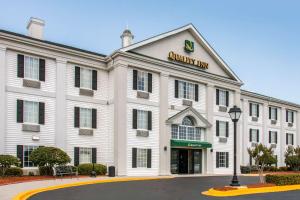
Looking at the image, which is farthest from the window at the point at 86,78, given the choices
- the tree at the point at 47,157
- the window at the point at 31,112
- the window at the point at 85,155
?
the tree at the point at 47,157

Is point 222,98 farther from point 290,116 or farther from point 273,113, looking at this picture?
point 290,116

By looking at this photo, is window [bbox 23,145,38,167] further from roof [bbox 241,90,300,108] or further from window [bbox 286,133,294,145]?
window [bbox 286,133,294,145]

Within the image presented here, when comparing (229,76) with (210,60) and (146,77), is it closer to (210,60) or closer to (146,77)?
(210,60)

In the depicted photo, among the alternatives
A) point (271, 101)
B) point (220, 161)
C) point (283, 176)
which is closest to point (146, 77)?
point (220, 161)

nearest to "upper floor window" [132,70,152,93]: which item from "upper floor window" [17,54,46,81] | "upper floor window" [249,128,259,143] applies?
"upper floor window" [17,54,46,81]

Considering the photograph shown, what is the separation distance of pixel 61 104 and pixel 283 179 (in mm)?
16393

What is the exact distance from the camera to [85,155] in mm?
28953

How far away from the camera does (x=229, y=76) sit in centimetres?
3906

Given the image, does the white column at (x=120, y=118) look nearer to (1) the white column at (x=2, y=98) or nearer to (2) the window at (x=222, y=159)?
(1) the white column at (x=2, y=98)

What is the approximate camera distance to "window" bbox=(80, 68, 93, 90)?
96.5 feet

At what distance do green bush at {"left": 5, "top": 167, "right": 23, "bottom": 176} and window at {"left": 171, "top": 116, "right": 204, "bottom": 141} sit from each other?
13.7 metres

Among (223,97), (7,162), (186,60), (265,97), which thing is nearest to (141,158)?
(186,60)

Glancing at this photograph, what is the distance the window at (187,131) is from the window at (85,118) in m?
7.73

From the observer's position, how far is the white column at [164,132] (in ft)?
104
